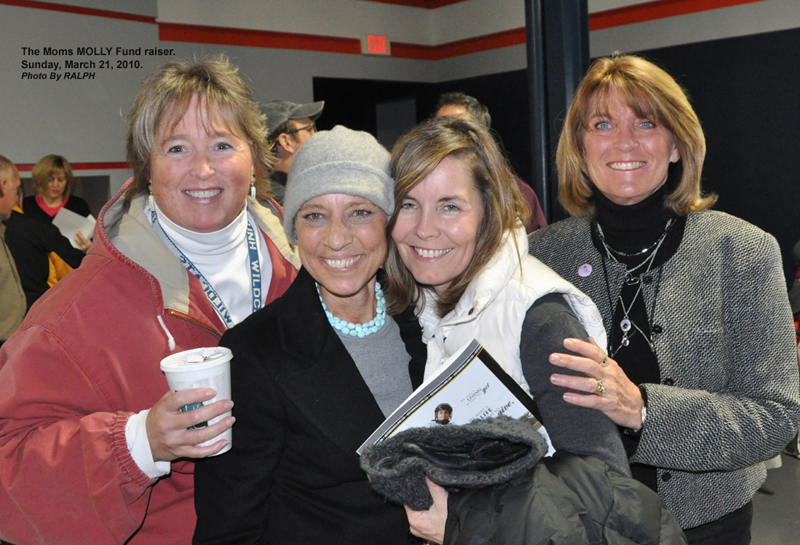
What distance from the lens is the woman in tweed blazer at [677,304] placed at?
68.0 inches

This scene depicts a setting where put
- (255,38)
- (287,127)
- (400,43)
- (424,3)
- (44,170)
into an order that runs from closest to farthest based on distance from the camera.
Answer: (287,127) < (44,170) < (255,38) < (400,43) < (424,3)

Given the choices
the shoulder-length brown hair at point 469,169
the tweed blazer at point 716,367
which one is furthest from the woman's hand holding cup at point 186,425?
the tweed blazer at point 716,367

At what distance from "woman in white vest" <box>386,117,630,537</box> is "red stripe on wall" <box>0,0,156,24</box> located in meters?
5.72

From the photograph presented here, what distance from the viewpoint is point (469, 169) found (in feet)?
5.55

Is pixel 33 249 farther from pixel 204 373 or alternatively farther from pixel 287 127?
pixel 204 373

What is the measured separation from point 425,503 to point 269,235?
1133 millimetres

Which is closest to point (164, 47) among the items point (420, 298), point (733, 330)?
point (420, 298)

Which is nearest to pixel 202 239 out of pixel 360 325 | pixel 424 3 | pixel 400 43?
pixel 360 325

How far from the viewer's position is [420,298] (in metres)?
1.91

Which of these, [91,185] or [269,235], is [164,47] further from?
[269,235]

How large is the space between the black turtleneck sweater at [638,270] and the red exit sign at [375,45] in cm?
763

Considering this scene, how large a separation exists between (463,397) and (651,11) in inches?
281

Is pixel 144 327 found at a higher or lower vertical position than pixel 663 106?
lower

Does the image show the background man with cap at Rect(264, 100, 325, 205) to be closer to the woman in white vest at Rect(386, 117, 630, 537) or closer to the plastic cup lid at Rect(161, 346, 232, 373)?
the woman in white vest at Rect(386, 117, 630, 537)
